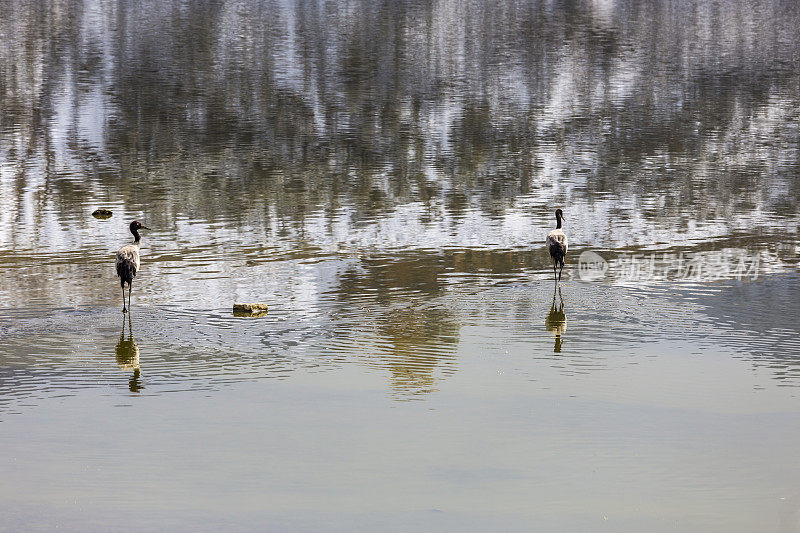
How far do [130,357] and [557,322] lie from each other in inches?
236

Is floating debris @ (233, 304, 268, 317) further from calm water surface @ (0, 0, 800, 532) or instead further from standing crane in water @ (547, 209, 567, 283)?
standing crane in water @ (547, 209, 567, 283)

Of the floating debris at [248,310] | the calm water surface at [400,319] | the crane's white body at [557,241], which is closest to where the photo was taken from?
the calm water surface at [400,319]

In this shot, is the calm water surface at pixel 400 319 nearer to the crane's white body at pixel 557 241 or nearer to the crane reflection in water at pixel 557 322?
the crane reflection in water at pixel 557 322

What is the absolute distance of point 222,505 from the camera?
9141 millimetres

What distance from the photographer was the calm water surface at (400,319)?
947 cm

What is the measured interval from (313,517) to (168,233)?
52.3 ft

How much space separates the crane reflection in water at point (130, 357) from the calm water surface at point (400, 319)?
2.2 inches

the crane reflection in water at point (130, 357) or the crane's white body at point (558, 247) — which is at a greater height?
the crane's white body at point (558, 247)

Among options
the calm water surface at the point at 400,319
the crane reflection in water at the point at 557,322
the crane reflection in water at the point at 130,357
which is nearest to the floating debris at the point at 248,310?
the calm water surface at the point at 400,319

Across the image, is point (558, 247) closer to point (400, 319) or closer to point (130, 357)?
point (400, 319)

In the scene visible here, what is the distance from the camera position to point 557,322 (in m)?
15.7

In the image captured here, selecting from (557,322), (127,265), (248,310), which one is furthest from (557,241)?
(127,265)

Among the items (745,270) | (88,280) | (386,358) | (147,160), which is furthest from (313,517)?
(147,160)

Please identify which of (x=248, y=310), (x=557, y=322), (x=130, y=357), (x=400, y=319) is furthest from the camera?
(x=248, y=310)
